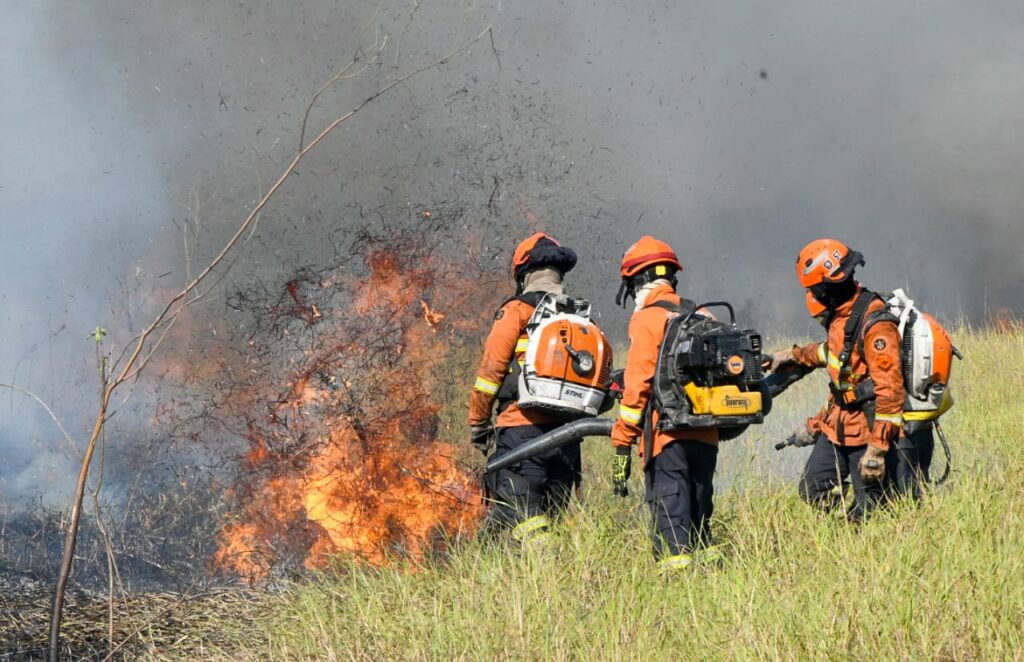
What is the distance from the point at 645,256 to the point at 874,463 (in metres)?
1.74

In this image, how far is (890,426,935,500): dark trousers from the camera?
19.1ft

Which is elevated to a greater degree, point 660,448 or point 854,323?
point 854,323

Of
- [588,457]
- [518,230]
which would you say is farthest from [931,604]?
[518,230]

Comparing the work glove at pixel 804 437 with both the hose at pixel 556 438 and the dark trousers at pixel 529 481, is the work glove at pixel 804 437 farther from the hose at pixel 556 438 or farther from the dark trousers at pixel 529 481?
the hose at pixel 556 438

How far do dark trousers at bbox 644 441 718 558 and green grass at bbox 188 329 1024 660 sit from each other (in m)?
0.18

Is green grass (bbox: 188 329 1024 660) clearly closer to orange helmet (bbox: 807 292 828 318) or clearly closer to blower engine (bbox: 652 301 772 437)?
blower engine (bbox: 652 301 772 437)

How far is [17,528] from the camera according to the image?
8.41 m

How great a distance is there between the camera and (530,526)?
5.65 metres

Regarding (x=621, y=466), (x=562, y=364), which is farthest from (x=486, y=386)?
(x=621, y=466)

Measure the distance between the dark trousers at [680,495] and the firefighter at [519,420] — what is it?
853 mm

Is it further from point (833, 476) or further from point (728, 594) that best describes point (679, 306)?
point (833, 476)

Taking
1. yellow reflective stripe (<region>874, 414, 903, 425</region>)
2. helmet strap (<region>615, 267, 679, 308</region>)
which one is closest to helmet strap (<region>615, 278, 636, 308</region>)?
helmet strap (<region>615, 267, 679, 308</region>)

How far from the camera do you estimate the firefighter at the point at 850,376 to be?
5.53 m

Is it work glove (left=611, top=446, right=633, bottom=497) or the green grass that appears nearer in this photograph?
the green grass
